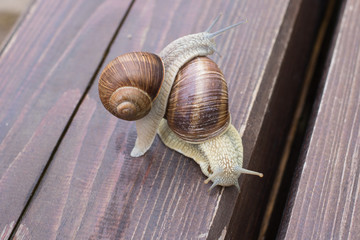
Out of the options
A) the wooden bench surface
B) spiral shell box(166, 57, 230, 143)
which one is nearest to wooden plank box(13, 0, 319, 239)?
the wooden bench surface

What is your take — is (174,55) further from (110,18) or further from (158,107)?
(110,18)

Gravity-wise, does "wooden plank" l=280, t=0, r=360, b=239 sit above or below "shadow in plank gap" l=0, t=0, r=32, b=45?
below

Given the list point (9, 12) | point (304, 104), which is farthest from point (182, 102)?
point (9, 12)

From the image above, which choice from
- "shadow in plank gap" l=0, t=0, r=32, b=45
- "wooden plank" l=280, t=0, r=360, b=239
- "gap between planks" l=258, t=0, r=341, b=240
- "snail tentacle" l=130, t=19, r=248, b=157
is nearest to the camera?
"wooden plank" l=280, t=0, r=360, b=239

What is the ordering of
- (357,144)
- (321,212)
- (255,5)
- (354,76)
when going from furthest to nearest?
(255,5)
(354,76)
(357,144)
(321,212)

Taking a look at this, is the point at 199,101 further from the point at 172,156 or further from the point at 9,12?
the point at 9,12

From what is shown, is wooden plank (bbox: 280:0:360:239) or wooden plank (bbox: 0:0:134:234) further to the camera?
wooden plank (bbox: 0:0:134:234)

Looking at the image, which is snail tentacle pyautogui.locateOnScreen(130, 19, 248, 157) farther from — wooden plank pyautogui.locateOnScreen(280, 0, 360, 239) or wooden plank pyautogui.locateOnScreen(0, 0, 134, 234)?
wooden plank pyautogui.locateOnScreen(280, 0, 360, 239)

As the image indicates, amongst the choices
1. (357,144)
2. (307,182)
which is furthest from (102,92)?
(357,144)
